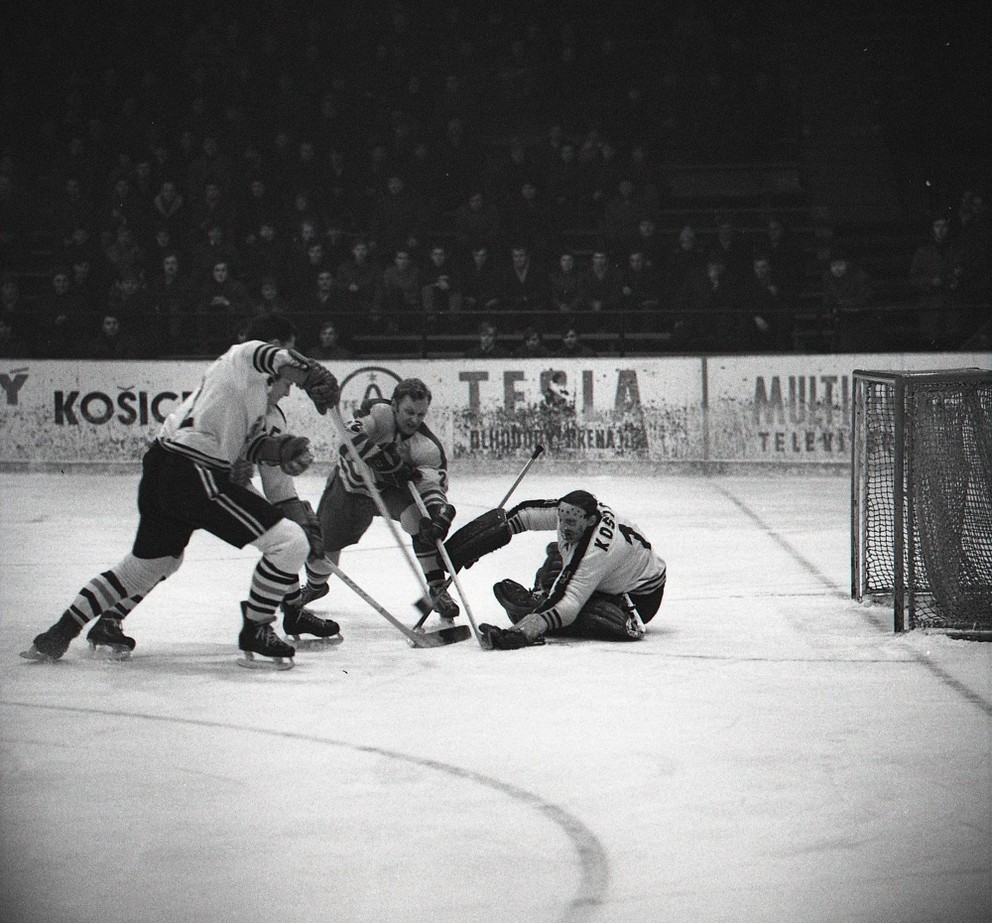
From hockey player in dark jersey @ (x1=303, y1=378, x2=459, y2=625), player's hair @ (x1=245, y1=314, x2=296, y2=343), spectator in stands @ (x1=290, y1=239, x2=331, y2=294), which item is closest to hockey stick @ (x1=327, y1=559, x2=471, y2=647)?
hockey player in dark jersey @ (x1=303, y1=378, x2=459, y2=625)

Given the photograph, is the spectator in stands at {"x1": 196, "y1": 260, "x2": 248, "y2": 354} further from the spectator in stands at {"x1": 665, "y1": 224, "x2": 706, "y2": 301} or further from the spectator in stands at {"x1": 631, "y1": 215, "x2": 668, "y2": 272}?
the spectator in stands at {"x1": 665, "y1": 224, "x2": 706, "y2": 301}

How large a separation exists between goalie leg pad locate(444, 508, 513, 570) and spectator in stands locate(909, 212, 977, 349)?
7.97 meters

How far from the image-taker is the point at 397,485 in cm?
762

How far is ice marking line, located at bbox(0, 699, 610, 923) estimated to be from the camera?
3797 mm

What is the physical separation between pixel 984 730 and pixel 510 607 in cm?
252

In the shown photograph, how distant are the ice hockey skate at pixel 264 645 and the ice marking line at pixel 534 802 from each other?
2.81 ft

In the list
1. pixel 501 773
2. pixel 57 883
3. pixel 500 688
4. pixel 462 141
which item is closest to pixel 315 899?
pixel 57 883

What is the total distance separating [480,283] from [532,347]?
93cm

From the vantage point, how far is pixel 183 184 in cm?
1736

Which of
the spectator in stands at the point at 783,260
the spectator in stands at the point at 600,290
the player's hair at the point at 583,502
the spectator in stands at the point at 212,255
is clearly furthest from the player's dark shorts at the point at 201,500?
the spectator in stands at the point at 783,260

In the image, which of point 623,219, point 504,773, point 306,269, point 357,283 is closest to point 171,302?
point 306,269

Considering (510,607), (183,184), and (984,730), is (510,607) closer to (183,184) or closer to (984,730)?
(984,730)

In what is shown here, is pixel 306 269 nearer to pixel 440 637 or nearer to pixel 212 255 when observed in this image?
pixel 212 255

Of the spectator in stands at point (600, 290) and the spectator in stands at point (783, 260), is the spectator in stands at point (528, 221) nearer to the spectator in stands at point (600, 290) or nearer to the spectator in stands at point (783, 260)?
the spectator in stands at point (600, 290)
